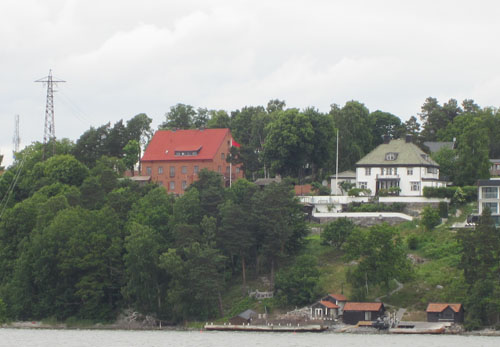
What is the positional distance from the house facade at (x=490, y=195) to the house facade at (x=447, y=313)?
19.5 meters

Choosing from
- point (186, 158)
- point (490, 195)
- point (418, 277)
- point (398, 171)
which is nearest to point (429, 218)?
point (490, 195)

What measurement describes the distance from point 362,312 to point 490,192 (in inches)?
905

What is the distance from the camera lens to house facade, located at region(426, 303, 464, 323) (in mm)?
78506

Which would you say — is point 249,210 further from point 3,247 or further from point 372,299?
point 3,247

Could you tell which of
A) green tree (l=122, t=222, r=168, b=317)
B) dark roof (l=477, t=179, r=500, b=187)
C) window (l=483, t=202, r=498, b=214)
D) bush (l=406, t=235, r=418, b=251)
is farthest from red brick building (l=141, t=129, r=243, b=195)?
window (l=483, t=202, r=498, b=214)

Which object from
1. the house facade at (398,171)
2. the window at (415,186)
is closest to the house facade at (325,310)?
the house facade at (398,171)

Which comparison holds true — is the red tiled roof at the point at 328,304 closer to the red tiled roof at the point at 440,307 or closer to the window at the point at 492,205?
the red tiled roof at the point at 440,307

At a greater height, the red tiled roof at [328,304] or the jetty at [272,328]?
the red tiled roof at [328,304]

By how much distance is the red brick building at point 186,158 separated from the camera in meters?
123

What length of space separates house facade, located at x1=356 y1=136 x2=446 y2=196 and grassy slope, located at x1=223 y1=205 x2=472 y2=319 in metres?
9.28

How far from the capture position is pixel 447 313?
78.8 m

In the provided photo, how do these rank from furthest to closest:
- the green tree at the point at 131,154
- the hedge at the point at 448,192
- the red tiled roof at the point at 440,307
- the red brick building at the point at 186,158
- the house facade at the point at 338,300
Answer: the green tree at the point at 131,154 → the red brick building at the point at 186,158 → the hedge at the point at 448,192 → the house facade at the point at 338,300 → the red tiled roof at the point at 440,307

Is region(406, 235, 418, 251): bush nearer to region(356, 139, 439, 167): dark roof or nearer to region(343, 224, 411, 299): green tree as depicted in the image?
region(343, 224, 411, 299): green tree

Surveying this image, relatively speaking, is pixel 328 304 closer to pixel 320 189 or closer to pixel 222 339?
pixel 222 339
